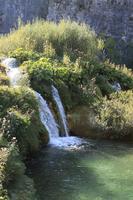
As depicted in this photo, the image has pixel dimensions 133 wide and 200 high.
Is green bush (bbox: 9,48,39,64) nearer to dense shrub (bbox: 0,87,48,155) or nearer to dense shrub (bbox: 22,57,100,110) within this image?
dense shrub (bbox: 22,57,100,110)

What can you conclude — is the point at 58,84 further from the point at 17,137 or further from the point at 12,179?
the point at 12,179

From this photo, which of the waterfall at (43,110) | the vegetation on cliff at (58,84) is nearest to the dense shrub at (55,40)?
the vegetation on cliff at (58,84)

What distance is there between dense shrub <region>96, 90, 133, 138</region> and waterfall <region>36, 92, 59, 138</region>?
62.3 inches

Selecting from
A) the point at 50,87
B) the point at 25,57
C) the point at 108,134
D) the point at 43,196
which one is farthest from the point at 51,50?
the point at 43,196

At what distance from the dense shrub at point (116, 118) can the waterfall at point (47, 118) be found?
158 cm

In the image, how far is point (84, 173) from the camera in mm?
11867

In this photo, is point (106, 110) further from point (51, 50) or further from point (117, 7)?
point (117, 7)

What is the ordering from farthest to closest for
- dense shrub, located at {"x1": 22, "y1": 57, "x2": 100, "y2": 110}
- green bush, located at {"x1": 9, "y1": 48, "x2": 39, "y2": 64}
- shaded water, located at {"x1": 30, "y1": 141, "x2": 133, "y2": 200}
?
green bush, located at {"x1": 9, "y1": 48, "x2": 39, "y2": 64} < dense shrub, located at {"x1": 22, "y1": 57, "x2": 100, "y2": 110} < shaded water, located at {"x1": 30, "y1": 141, "x2": 133, "y2": 200}

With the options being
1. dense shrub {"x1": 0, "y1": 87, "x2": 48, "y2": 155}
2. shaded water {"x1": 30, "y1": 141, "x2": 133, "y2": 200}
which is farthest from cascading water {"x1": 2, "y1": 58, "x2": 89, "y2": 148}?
dense shrub {"x1": 0, "y1": 87, "x2": 48, "y2": 155}

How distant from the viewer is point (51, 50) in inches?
781

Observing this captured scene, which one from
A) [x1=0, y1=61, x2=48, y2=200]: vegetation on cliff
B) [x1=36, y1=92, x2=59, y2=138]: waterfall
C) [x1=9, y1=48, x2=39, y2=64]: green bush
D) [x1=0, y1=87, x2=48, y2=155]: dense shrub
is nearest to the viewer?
[x1=0, y1=61, x2=48, y2=200]: vegetation on cliff

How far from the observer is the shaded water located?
10.4 metres

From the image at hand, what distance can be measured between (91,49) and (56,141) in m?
7.58

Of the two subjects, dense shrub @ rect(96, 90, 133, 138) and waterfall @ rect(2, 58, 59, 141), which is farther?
dense shrub @ rect(96, 90, 133, 138)
